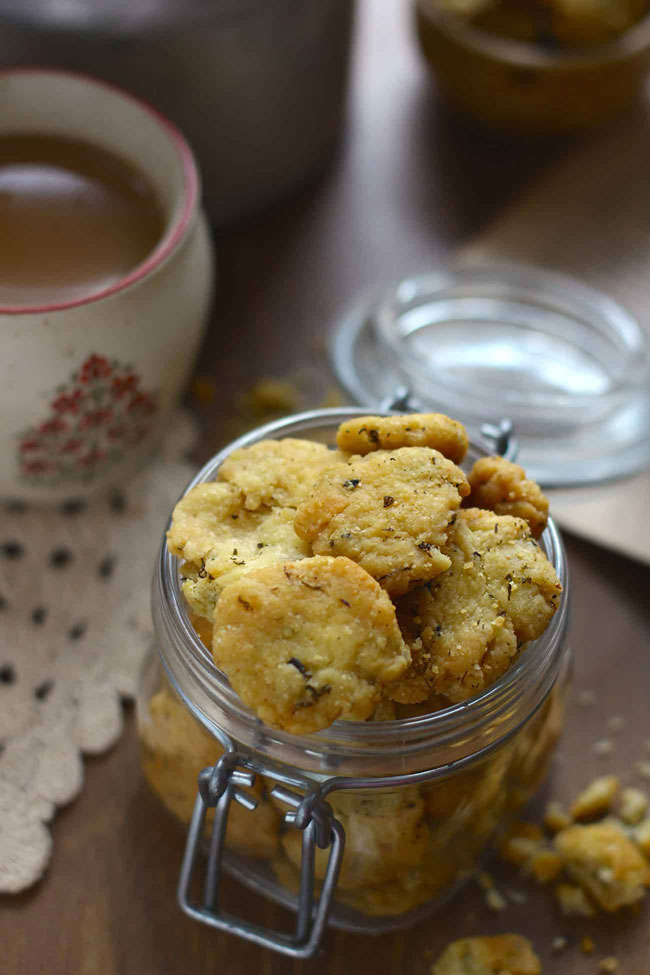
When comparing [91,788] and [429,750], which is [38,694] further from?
[429,750]

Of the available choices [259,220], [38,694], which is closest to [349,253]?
[259,220]

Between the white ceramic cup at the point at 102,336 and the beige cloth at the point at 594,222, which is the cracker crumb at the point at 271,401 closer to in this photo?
the white ceramic cup at the point at 102,336

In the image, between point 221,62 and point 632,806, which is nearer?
point 632,806

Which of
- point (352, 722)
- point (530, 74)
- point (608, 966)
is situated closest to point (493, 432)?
point (352, 722)

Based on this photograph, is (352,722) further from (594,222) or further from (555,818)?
(594,222)

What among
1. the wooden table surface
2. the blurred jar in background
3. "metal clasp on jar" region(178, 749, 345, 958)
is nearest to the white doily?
the wooden table surface

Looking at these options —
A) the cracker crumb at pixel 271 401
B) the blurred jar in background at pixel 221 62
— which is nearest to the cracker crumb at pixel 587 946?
the cracker crumb at pixel 271 401
